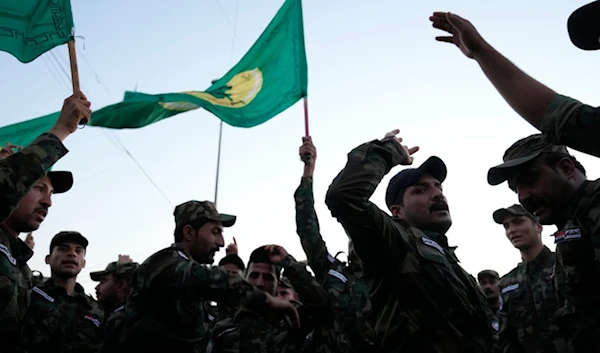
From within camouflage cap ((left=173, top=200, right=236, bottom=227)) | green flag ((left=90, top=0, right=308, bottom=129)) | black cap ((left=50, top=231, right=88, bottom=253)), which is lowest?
camouflage cap ((left=173, top=200, right=236, bottom=227))

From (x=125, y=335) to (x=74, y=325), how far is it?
190cm

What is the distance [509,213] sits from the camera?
708cm

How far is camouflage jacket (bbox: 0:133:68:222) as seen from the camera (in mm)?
3238

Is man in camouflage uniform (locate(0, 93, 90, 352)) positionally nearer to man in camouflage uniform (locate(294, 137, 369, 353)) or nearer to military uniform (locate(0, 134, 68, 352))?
military uniform (locate(0, 134, 68, 352))

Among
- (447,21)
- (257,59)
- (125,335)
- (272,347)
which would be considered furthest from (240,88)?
(447,21)

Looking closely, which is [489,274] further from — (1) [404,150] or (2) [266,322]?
(1) [404,150]

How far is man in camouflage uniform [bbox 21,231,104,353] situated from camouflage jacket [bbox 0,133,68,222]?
2.53 meters

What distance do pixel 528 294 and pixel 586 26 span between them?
4.18m

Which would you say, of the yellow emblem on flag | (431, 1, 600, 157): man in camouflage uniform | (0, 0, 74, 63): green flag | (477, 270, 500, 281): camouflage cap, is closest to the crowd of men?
(431, 1, 600, 157): man in camouflage uniform

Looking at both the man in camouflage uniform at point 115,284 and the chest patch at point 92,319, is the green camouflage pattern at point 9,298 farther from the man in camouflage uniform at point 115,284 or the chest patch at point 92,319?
the man in camouflage uniform at point 115,284

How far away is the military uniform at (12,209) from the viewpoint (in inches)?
128

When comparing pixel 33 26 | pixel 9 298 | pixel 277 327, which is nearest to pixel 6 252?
pixel 9 298

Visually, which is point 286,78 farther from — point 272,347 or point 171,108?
point 272,347

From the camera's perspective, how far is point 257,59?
8234mm
